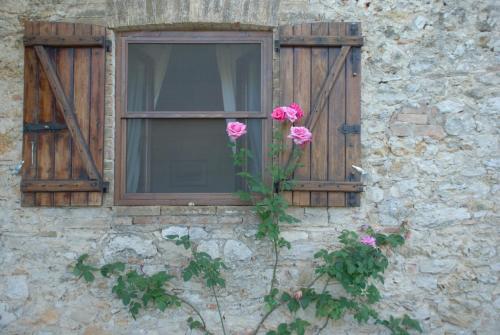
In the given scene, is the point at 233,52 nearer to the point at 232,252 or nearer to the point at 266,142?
the point at 266,142

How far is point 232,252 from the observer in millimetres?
4234

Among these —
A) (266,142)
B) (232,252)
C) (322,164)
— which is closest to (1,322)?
(232,252)

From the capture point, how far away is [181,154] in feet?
14.4

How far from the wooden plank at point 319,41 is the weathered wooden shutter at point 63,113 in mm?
1365

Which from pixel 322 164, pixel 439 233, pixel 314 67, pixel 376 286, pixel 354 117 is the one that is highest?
pixel 314 67

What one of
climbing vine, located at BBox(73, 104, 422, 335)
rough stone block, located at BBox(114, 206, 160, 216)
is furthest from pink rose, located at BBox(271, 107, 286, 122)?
rough stone block, located at BBox(114, 206, 160, 216)

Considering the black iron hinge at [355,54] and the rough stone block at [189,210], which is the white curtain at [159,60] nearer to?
the rough stone block at [189,210]

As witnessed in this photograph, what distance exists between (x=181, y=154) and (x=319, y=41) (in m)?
1.33

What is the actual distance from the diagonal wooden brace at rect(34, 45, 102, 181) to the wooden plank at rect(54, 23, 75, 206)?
0.14 ft

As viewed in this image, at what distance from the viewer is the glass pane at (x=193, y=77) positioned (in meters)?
4.41

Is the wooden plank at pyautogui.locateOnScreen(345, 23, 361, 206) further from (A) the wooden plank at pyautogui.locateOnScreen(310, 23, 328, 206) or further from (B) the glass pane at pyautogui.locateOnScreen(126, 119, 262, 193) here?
(B) the glass pane at pyautogui.locateOnScreen(126, 119, 262, 193)

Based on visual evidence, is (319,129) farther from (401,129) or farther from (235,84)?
(235,84)

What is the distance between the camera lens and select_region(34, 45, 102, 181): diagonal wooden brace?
4.26 meters

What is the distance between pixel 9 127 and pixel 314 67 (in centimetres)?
232
